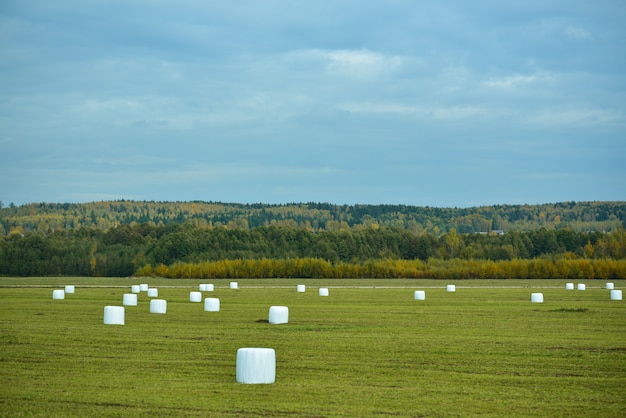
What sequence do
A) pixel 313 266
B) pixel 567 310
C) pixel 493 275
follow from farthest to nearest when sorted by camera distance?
1. pixel 313 266
2. pixel 493 275
3. pixel 567 310

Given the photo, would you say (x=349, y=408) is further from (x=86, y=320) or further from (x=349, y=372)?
(x=86, y=320)

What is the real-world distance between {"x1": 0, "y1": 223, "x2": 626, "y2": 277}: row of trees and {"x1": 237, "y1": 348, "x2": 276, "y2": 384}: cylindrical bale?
390 ft

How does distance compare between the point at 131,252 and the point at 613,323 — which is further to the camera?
the point at 131,252

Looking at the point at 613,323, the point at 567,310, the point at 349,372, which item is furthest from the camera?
the point at 567,310

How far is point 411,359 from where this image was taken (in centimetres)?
2139

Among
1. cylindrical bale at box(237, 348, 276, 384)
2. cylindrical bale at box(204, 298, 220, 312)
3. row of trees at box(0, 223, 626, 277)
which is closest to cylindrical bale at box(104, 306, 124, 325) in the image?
cylindrical bale at box(204, 298, 220, 312)

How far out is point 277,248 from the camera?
153 meters

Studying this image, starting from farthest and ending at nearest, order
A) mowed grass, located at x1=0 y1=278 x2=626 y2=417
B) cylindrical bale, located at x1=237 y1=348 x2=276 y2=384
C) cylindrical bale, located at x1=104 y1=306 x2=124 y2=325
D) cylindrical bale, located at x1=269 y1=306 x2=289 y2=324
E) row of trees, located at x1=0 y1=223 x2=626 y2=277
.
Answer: row of trees, located at x1=0 y1=223 x2=626 y2=277
cylindrical bale, located at x1=269 y1=306 x2=289 y2=324
cylindrical bale, located at x1=104 y1=306 x2=124 y2=325
cylindrical bale, located at x1=237 y1=348 x2=276 y2=384
mowed grass, located at x1=0 y1=278 x2=626 y2=417

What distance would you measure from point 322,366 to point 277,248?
436ft

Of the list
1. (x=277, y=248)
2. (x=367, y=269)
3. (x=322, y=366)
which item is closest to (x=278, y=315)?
(x=322, y=366)

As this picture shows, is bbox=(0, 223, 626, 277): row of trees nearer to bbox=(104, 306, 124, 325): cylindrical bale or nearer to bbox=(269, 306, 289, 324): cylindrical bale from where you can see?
bbox=(104, 306, 124, 325): cylindrical bale

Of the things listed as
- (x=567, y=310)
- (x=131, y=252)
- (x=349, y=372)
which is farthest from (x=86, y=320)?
(x=131, y=252)

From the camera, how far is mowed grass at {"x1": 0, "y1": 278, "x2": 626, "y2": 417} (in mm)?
15039

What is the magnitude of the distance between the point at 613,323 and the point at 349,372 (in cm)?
1671
